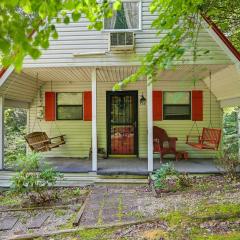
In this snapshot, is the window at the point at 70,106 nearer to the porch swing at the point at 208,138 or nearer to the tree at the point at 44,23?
the porch swing at the point at 208,138

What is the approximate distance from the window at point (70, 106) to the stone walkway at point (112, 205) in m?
3.80

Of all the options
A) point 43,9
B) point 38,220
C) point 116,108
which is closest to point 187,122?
point 116,108

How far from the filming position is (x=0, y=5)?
7.25 ft

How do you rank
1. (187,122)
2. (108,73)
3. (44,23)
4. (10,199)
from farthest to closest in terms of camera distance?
(187,122)
(108,73)
(10,199)
(44,23)

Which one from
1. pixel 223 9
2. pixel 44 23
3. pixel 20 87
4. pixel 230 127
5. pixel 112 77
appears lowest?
pixel 230 127

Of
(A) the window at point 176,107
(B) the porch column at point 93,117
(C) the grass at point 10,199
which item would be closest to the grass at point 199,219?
(B) the porch column at point 93,117

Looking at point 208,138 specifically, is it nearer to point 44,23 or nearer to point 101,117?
point 101,117

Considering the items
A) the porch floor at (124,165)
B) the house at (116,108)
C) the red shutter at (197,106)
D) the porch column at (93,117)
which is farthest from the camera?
the red shutter at (197,106)

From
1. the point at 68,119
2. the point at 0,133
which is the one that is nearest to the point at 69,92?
the point at 68,119

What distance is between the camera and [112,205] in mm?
5980

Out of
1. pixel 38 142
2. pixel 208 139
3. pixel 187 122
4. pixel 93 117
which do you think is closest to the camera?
pixel 93 117

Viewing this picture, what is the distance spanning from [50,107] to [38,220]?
5.56 m

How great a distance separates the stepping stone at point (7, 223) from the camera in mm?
5381

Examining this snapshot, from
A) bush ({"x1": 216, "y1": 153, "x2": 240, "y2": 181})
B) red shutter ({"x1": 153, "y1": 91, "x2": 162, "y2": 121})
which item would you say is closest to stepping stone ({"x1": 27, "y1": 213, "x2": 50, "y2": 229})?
bush ({"x1": 216, "y1": 153, "x2": 240, "y2": 181})
